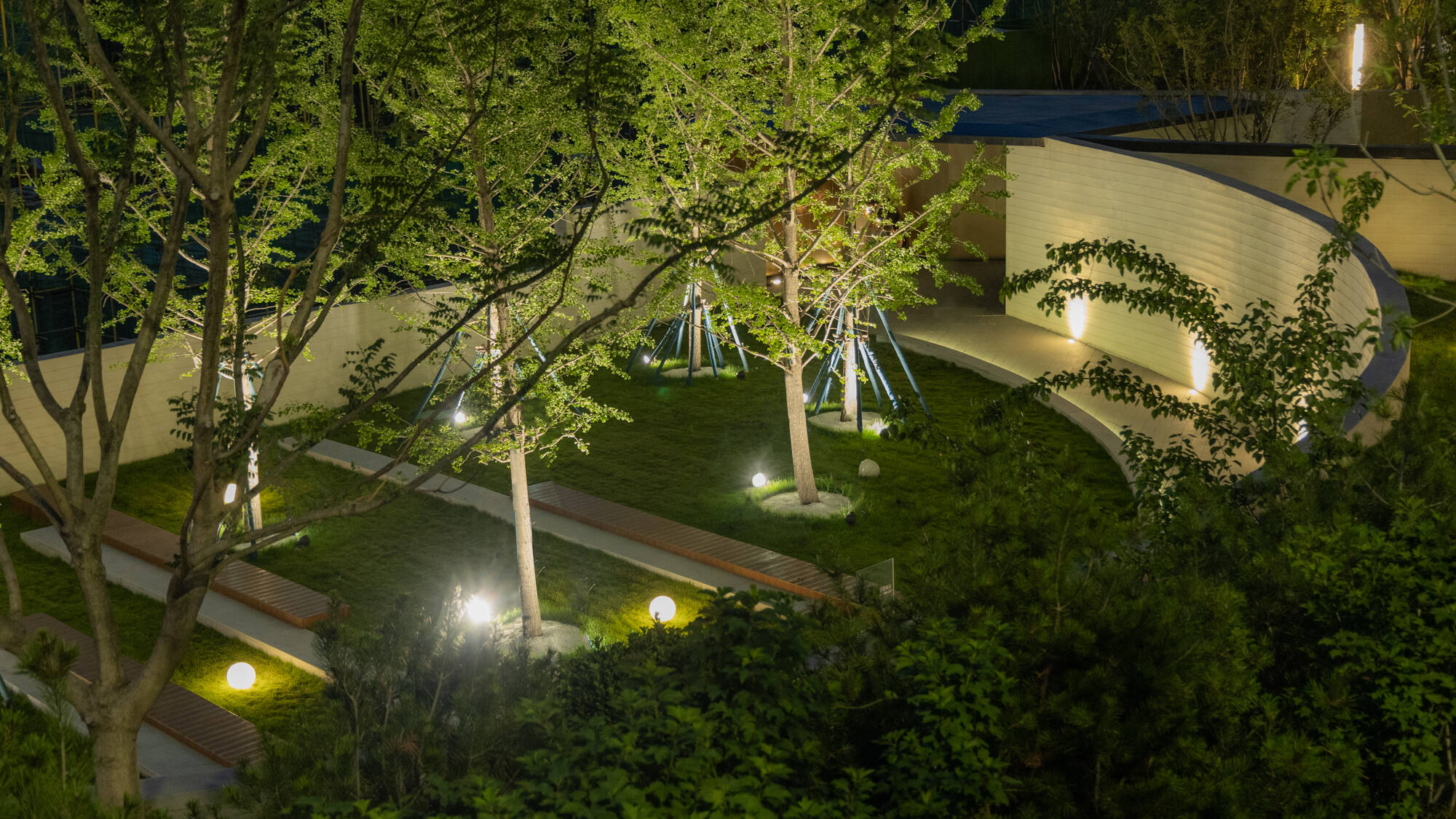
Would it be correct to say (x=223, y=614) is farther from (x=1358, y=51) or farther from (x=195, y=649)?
(x=1358, y=51)

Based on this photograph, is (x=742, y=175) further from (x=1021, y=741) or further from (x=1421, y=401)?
(x=1021, y=741)

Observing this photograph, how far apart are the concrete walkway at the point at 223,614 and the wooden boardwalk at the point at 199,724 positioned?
0.71 m

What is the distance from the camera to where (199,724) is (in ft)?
25.8

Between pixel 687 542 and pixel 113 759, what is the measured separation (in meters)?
5.56

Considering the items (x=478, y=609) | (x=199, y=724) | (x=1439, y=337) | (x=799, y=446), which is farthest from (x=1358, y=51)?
(x=199, y=724)

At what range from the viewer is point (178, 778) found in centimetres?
666

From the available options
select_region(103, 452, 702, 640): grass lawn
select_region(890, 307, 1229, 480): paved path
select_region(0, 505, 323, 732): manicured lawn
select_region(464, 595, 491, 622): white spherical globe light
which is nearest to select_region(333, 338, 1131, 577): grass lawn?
select_region(890, 307, 1229, 480): paved path

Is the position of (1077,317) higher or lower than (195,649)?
higher

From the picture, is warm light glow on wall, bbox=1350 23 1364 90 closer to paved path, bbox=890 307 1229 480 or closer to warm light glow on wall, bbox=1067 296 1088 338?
warm light glow on wall, bbox=1067 296 1088 338

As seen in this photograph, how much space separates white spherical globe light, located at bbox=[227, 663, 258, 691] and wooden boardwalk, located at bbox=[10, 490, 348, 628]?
0.75 m

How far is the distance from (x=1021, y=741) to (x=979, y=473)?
4.47 feet

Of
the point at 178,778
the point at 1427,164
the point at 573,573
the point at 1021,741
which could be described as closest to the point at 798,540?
the point at 573,573

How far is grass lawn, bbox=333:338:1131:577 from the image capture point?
35.3ft

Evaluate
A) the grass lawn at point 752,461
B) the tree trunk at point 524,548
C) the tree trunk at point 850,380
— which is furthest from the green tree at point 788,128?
the tree trunk at point 524,548
